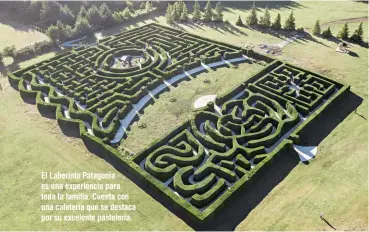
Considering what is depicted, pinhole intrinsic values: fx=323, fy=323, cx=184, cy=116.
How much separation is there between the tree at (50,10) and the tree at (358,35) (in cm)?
6090

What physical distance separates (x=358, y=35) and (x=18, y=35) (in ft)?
222

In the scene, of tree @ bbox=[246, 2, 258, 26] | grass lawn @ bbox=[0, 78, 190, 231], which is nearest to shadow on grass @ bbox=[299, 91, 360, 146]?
grass lawn @ bbox=[0, 78, 190, 231]

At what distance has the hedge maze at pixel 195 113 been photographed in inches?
1283

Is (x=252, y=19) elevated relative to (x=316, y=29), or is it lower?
elevated

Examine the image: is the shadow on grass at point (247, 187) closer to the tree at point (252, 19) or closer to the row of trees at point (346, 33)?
the row of trees at point (346, 33)

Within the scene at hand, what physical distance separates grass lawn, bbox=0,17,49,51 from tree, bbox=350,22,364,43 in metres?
59.7

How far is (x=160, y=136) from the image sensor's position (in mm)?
38719

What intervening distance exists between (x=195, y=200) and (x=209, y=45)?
116ft

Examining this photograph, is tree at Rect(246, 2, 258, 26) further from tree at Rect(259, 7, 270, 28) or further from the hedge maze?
the hedge maze

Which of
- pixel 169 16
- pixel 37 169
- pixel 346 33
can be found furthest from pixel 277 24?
pixel 37 169

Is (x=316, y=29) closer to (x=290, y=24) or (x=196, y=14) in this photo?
(x=290, y=24)

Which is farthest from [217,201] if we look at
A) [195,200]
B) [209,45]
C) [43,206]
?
[209,45]

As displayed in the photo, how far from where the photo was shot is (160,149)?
115 feet

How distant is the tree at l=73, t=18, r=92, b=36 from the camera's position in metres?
65.0
